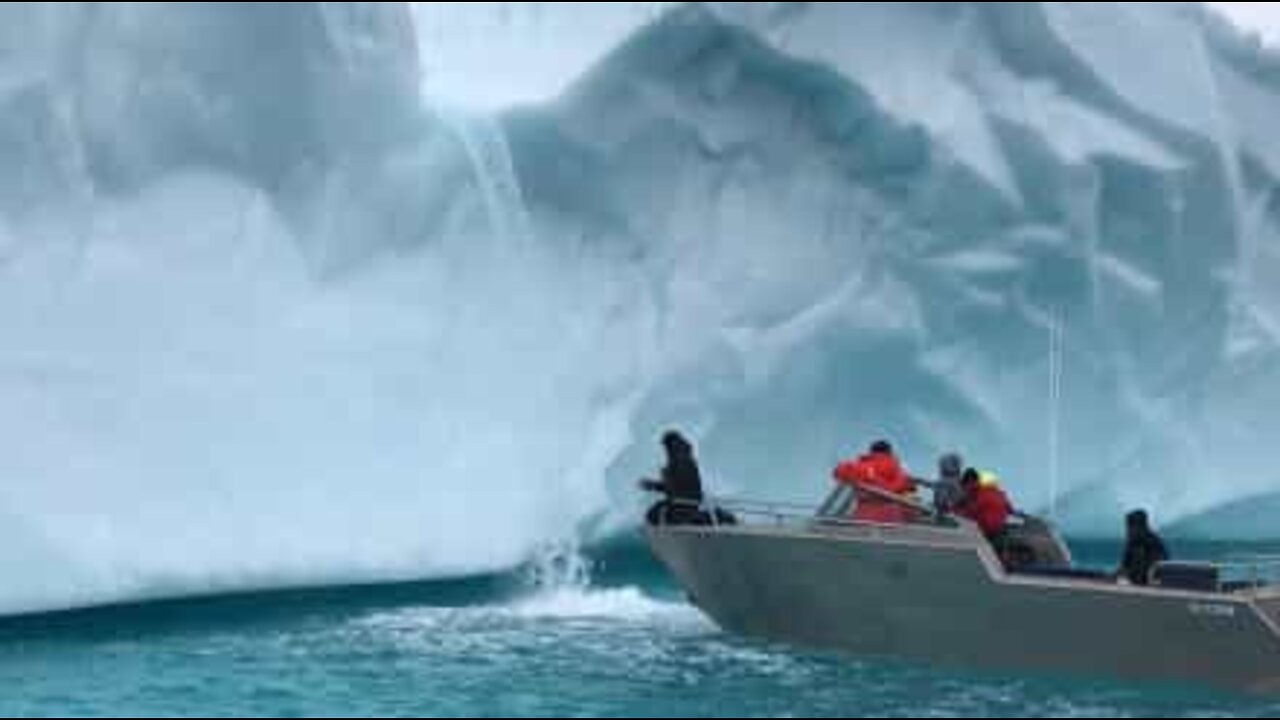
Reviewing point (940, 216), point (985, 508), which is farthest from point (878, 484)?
point (940, 216)

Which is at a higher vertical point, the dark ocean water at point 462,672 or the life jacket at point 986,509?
the life jacket at point 986,509

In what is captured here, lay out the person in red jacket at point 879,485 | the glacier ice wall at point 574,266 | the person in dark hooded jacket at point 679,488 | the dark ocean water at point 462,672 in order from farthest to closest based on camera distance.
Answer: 1. the person in dark hooded jacket at point 679,488
2. the glacier ice wall at point 574,266
3. the person in red jacket at point 879,485
4. the dark ocean water at point 462,672

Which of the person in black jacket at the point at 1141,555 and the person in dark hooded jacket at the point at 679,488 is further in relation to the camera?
the person in dark hooded jacket at the point at 679,488

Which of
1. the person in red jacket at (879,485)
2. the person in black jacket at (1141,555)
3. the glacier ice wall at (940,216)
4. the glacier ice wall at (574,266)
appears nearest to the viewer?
the person in black jacket at (1141,555)

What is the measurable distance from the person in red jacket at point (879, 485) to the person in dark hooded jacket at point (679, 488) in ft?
4.64

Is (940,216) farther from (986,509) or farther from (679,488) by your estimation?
(986,509)

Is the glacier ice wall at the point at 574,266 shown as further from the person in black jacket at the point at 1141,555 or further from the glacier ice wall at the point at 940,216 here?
the person in black jacket at the point at 1141,555

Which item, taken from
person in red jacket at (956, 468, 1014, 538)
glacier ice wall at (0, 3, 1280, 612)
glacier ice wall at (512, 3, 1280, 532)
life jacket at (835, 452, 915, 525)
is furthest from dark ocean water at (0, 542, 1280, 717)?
glacier ice wall at (512, 3, 1280, 532)

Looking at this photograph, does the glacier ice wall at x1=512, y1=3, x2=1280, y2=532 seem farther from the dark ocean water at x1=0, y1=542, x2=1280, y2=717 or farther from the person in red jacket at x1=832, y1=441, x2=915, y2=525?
the person in red jacket at x1=832, y1=441, x2=915, y2=525

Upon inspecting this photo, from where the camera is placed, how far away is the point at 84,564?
13.6 meters

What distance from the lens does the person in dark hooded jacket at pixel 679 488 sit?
14320mm

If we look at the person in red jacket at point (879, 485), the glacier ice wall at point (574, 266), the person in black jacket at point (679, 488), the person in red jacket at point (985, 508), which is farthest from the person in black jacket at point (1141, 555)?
the glacier ice wall at point (574, 266)

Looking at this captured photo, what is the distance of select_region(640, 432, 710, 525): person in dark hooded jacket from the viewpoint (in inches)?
564

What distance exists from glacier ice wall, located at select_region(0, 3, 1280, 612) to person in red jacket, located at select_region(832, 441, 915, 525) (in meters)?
4.21
